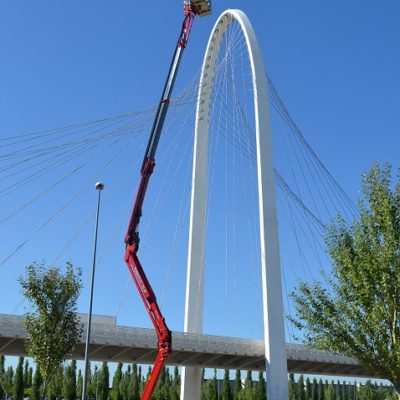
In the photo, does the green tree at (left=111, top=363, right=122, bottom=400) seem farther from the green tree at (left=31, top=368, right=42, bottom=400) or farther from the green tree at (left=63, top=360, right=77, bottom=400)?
the green tree at (left=31, top=368, right=42, bottom=400)

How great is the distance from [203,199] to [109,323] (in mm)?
11158

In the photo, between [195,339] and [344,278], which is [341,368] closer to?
[195,339]

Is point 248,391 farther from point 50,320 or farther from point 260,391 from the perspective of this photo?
point 50,320

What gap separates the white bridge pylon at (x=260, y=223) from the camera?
120 feet

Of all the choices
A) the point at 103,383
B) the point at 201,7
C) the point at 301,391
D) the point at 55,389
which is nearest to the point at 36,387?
the point at 55,389

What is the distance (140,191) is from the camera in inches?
1051

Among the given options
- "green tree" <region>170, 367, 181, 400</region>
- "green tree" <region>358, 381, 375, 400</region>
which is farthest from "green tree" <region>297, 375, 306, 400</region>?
"green tree" <region>170, 367, 181, 400</region>

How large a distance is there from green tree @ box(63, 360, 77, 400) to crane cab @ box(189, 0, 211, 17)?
69.0 meters

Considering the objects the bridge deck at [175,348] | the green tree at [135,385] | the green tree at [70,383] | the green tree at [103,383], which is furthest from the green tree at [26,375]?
the bridge deck at [175,348]

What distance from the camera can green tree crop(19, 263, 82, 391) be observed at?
Answer: 29172 millimetres

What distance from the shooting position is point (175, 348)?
→ 4269cm

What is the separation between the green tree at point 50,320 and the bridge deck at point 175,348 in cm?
940

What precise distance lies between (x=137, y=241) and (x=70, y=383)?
234ft

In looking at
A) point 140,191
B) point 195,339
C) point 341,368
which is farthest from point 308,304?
point 341,368
